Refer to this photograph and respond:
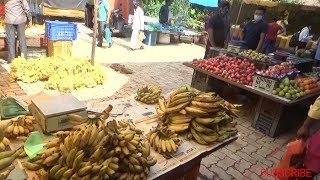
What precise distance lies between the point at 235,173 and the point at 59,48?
631 cm

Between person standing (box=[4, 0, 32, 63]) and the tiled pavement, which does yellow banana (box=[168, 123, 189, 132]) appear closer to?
the tiled pavement

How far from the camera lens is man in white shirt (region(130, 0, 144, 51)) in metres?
11.1

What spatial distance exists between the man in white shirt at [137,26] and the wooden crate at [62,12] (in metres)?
4.91

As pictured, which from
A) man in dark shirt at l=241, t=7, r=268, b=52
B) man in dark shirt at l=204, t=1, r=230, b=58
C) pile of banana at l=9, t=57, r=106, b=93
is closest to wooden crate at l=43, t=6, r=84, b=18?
pile of banana at l=9, t=57, r=106, b=93

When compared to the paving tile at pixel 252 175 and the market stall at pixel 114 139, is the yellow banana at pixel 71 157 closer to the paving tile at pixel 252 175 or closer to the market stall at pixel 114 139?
the market stall at pixel 114 139

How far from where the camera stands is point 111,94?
6.46m

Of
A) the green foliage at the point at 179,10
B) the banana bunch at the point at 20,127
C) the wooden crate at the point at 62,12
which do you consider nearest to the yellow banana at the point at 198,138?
the banana bunch at the point at 20,127

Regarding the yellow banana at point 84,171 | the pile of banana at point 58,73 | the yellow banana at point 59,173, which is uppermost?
the yellow banana at point 84,171

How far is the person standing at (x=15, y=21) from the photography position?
7.11m

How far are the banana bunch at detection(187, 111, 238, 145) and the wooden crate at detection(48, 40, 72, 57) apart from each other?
598 centimetres

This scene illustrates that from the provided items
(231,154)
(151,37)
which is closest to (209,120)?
(231,154)

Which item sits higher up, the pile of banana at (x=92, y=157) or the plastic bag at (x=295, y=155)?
the pile of banana at (x=92, y=157)

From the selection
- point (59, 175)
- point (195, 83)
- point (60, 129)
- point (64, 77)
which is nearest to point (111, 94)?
point (64, 77)

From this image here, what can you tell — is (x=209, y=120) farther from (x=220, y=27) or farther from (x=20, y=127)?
(x=220, y=27)
